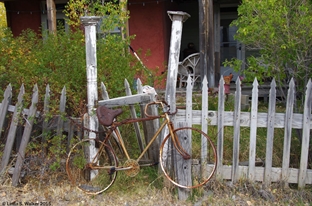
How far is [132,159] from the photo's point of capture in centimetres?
399

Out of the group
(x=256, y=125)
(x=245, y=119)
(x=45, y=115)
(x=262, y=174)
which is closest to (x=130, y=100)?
(x=45, y=115)

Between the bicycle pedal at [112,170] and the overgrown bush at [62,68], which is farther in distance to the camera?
the overgrown bush at [62,68]

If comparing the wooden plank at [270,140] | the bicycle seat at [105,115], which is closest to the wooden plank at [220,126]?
the wooden plank at [270,140]

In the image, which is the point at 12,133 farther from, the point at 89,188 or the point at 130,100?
the point at 130,100

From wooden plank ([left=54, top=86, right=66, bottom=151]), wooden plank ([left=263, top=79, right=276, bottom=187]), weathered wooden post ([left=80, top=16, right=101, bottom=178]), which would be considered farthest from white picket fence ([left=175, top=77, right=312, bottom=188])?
wooden plank ([left=54, top=86, right=66, bottom=151])

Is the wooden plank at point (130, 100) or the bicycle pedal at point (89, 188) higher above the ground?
the wooden plank at point (130, 100)

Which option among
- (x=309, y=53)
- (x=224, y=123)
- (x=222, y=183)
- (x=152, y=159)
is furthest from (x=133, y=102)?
(x=309, y=53)

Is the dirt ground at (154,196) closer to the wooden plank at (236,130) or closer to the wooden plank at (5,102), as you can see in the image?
the wooden plank at (236,130)

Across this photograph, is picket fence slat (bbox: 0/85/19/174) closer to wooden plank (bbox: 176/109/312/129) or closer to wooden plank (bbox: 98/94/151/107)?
wooden plank (bbox: 98/94/151/107)

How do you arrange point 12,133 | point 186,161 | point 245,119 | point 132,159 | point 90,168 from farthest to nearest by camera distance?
point 12,133 → point 90,168 → point 132,159 → point 245,119 → point 186,161

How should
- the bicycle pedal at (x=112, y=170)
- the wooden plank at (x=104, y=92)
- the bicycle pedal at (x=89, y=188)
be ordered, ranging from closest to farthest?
the bicycle pedal at (x=112, y=170) → the bicycle pedal at (x=89, y=188) → the wooden plank at (x=104, y=92)

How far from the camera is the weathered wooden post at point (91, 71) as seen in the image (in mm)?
4031

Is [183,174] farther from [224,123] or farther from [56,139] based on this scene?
[56,139]

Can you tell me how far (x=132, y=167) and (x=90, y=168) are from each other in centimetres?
54
